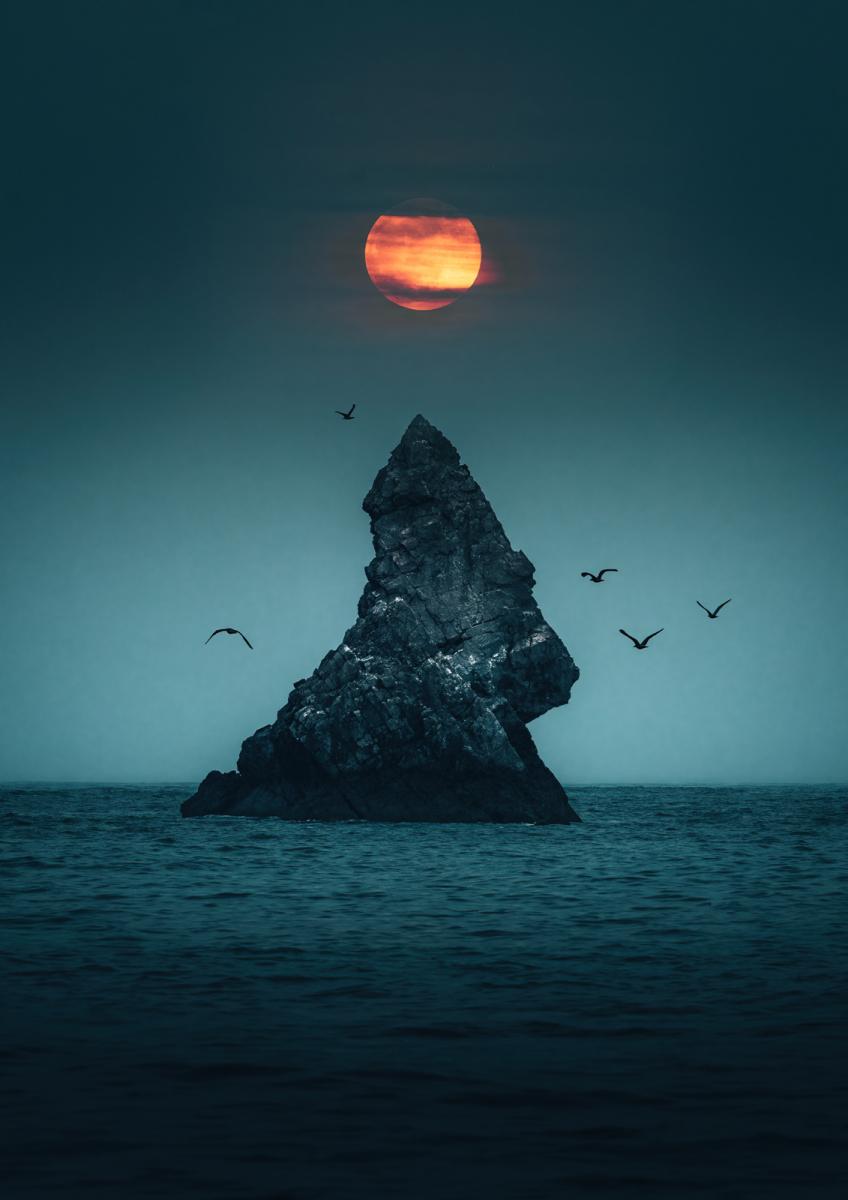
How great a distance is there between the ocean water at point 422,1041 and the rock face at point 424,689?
45.2 meters

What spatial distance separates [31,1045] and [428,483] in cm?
8169

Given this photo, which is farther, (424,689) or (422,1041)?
(424,689)

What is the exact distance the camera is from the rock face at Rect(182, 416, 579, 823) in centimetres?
8094

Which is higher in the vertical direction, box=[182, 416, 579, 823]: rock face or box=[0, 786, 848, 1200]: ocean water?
box=[182, 416, 579, 823]: rock face

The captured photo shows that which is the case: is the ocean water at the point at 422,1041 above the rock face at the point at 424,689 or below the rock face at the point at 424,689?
below

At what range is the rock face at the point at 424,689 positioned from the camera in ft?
266

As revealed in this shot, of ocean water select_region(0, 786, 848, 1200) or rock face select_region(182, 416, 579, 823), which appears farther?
rock face select_region(182, 416, 579, 823)

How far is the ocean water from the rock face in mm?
45175

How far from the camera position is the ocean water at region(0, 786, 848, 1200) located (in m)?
11.3

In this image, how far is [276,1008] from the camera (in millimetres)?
18078

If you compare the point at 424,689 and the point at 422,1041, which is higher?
the point at 424,689

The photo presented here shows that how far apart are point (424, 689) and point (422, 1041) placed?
217 ft

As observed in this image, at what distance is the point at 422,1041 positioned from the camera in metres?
16.1

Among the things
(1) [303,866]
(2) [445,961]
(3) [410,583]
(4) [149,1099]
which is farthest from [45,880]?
(3) [410,583]
